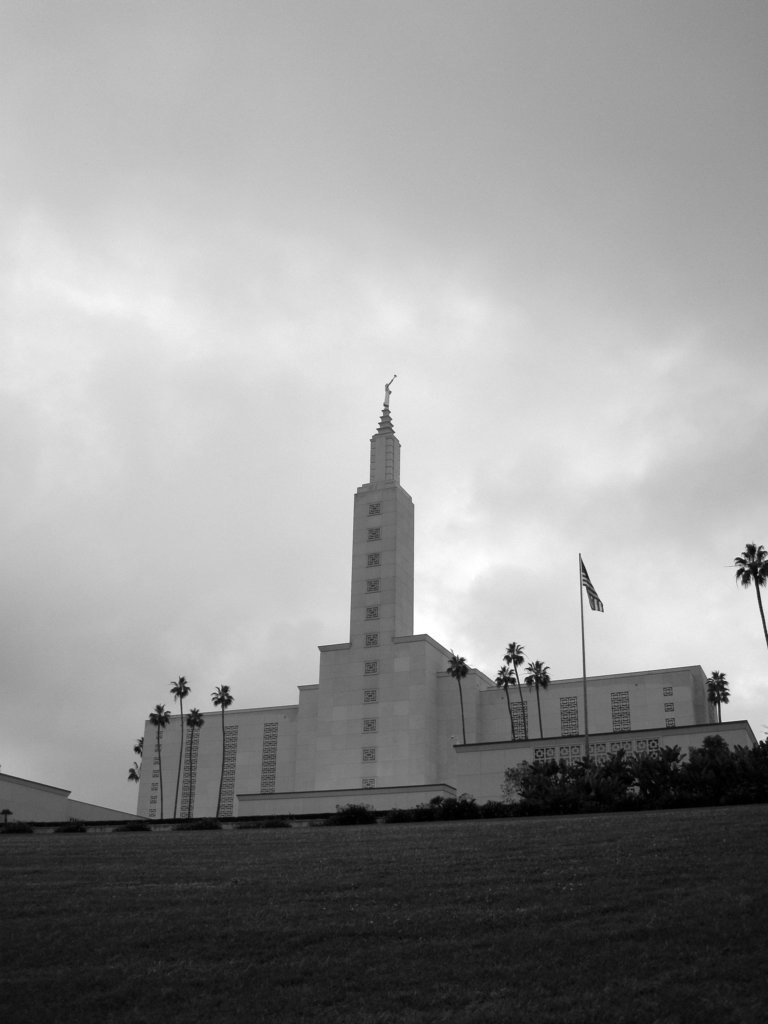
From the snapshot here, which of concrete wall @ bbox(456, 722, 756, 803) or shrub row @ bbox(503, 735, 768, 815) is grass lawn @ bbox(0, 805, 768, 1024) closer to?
shrub row @ bbox(503, 735, 768, 815)

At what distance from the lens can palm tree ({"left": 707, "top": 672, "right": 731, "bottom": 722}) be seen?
8981cm

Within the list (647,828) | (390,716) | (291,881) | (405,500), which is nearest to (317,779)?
(390,716)

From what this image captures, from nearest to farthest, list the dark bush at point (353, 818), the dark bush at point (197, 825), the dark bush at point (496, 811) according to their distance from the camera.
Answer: the dark bush at point (496, 811), the dark bush at point (353, 818), the dark bush at point (197, 825)

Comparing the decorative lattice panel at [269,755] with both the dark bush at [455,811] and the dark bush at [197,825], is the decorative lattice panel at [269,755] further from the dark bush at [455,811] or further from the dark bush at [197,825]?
the dark bush at [455,811]

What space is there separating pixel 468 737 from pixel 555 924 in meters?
65.0

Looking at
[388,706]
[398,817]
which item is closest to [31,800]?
[388,706]

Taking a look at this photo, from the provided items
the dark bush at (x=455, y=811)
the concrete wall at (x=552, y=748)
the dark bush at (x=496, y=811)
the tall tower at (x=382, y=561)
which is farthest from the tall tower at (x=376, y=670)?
the dark bush at (x=496, y=811)

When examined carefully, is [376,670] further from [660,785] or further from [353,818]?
[660,785]

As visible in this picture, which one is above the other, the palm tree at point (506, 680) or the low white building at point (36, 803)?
the palm tree at point (506, 680)

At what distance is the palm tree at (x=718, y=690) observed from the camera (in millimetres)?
89812

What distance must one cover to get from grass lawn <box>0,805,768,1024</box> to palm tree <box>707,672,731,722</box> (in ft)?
224

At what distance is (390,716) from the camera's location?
77.2 metres

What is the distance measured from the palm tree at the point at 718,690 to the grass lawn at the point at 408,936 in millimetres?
68288

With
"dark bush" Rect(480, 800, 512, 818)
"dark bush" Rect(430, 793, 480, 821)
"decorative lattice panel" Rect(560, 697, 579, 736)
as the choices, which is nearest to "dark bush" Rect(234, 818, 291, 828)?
"dark bush" Rect(430, 793, 480, 821)
